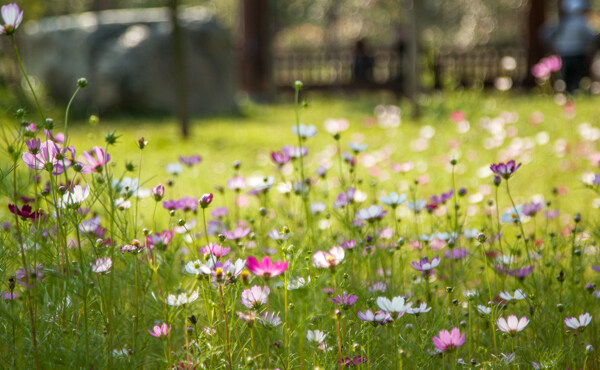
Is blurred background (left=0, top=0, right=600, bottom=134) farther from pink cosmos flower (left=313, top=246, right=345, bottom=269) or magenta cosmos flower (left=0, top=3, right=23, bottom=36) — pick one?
magenta cosmos flower (left=0, top=3, right=23, bottom=36)

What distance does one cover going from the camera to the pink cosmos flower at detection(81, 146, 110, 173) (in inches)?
57.4

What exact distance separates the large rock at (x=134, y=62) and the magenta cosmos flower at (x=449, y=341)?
8.25 metres

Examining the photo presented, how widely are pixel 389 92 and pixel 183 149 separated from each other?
21.9ft

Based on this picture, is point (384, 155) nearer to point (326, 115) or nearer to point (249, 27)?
point (326, 115)

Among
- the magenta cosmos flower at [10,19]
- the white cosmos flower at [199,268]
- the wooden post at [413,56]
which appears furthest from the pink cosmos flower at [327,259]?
the wooden post at [413,56]

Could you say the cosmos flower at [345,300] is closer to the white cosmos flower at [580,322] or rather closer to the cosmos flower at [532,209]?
the white cosmos flower at [580,322]

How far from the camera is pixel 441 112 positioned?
20.9ft

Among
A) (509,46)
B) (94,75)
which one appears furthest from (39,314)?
(509,46)

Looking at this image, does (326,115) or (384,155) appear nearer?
(384,155)

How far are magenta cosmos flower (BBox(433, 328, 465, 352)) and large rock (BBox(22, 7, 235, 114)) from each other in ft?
27.1

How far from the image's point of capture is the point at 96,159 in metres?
1.50

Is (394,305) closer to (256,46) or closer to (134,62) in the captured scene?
(134,62)

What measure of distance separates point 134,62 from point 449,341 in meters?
8.42

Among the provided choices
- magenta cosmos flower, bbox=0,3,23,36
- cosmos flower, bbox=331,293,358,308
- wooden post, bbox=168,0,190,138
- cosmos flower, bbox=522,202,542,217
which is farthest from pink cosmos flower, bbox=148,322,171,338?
wooden post, bbox=168,0,190,138
